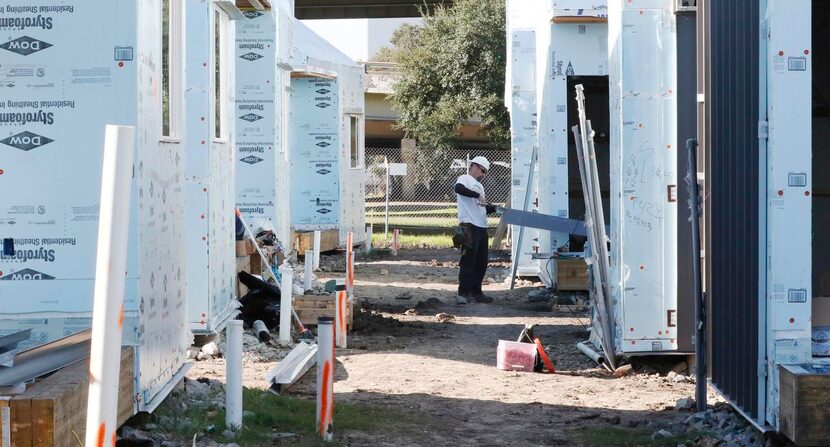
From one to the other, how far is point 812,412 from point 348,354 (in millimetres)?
5890

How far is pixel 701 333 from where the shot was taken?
7215mm

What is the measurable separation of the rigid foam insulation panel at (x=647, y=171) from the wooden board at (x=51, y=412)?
5.29m

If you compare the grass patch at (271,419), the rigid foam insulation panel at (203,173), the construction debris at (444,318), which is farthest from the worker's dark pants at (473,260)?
the grass patch at (271,419)

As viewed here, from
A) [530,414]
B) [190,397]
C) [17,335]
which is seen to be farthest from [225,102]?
[17,335]

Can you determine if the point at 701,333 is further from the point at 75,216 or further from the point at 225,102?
the point at 225,102

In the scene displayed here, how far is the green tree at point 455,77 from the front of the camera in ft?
110

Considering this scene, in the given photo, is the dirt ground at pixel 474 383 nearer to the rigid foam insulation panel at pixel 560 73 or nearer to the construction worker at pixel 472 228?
the construction worker at pixel 472 228

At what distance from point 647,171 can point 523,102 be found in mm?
8641

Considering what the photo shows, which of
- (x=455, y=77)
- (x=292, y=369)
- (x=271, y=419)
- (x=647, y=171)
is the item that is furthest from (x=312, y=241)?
(x=271, y=419)

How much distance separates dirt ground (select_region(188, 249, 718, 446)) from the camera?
753 cm

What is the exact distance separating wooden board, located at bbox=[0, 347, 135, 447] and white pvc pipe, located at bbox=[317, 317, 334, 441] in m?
1.78

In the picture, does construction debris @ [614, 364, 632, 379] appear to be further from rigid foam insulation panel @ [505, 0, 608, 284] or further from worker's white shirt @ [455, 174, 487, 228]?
worker's white shirt @ [455, 174, 487, 228]

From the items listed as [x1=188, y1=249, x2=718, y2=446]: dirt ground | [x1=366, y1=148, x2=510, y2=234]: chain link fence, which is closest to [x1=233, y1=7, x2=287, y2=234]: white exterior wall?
[x1=188, y1=249, x2=718, y2=446]: dirt ground

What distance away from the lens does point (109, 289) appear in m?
2.64
